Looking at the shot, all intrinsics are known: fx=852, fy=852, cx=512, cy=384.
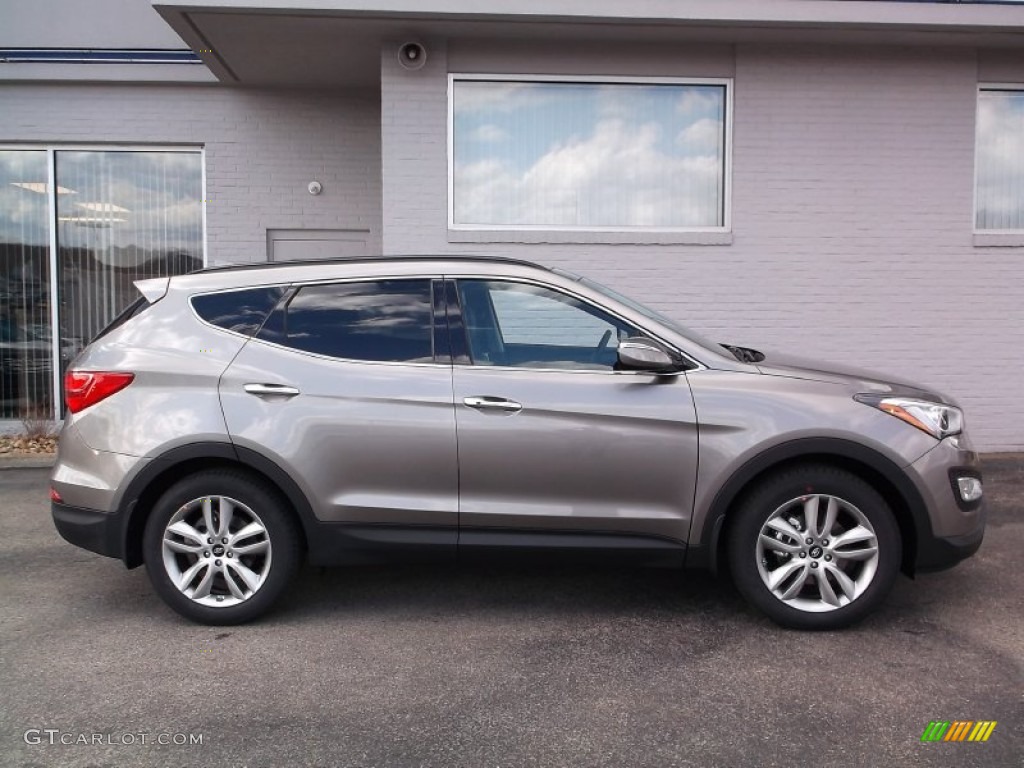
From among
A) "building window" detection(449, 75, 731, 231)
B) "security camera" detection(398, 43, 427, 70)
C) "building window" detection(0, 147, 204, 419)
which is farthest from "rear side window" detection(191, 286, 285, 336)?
"building window" detection(0, 147, 204, 419)

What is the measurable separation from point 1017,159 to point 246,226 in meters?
8.23

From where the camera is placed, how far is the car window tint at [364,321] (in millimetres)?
4305

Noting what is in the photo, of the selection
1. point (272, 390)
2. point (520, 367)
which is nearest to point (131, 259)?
point (272, 390)

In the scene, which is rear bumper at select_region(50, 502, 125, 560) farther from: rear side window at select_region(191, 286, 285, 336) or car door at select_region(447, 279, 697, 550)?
car door at select_region(447, 279, 697, 550)

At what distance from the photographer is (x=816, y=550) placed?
4.15 meters

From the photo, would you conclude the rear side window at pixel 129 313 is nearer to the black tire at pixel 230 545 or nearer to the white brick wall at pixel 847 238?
the black tire at pixel 230 545

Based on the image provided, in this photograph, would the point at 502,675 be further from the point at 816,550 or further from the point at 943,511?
the point at 943,511

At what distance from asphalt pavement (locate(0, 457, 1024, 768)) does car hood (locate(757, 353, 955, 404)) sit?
118cm

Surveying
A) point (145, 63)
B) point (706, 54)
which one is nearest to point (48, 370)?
point (145, 63)

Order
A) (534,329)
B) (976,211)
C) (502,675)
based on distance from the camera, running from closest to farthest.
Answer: (502,675) → (534,329) → (976,211)

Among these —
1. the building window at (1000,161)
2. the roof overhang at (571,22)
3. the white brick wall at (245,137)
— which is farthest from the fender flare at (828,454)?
the white brick wall at (245,137)

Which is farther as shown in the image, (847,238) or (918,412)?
(847,238)

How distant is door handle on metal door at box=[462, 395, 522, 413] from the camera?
4.16 m

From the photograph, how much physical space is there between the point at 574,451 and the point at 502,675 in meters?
1.09
